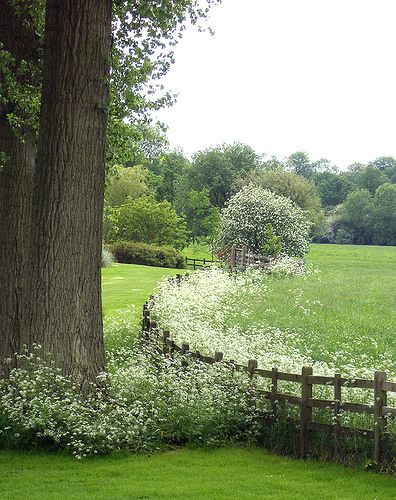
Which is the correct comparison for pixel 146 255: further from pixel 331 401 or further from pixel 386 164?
pixel 386 164

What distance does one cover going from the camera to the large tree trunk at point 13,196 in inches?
514

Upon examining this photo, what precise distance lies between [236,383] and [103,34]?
553 centimetres

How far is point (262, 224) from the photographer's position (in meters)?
45.9

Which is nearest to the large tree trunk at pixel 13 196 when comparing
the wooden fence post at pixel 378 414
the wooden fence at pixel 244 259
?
the wooden fence post at pixel 378 414

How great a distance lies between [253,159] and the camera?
8438 centimetres

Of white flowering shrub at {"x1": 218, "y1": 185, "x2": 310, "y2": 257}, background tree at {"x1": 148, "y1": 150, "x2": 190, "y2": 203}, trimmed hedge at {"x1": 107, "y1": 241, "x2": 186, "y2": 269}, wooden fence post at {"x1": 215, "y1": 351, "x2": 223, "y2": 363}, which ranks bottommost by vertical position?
wooden fence post at {"x1": 215, "y1": 351, "x2": 223, "y2": 363}

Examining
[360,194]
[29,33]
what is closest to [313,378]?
[29,33]

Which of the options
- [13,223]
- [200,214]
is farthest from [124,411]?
[200,214]

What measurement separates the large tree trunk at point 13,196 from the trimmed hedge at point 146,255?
45353 millimetres

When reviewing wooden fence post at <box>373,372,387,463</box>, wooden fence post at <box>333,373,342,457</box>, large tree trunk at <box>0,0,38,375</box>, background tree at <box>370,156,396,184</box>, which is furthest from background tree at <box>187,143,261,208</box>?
wooden fence post at <box>373,372,387,463</box>

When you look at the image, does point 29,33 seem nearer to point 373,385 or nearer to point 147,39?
point 147,39

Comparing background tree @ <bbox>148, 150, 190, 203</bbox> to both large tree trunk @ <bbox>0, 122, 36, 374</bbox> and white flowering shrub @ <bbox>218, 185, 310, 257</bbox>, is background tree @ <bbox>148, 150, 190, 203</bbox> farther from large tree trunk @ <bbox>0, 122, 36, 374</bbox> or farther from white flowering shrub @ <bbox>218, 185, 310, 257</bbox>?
large tree trunk @ <bbox>0, 122, 36, 374</bbox>

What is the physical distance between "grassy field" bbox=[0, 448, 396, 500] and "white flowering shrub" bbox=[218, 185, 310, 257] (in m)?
35.9

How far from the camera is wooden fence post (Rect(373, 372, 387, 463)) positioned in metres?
8.66
